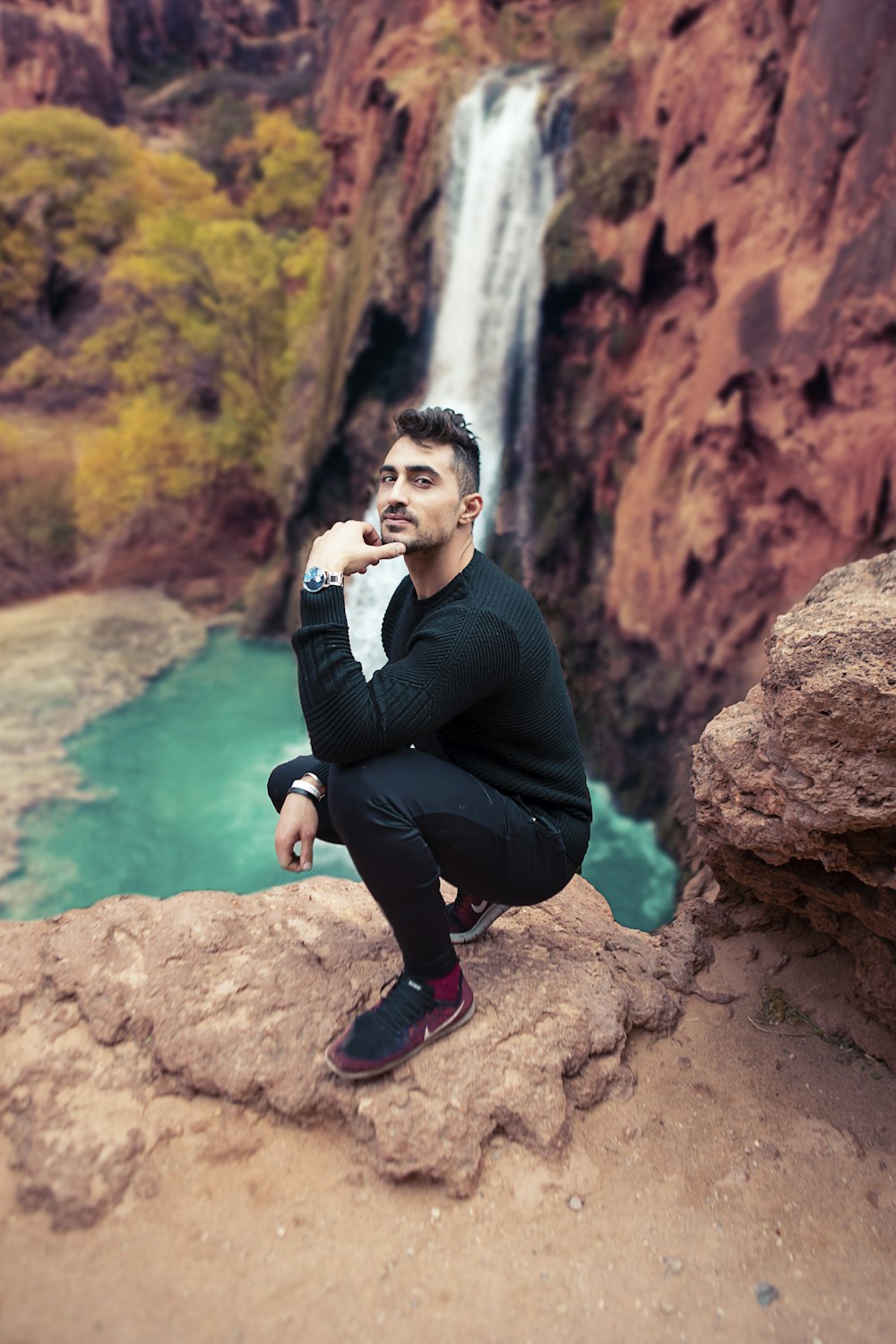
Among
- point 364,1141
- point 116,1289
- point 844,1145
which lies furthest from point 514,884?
point 116,1289

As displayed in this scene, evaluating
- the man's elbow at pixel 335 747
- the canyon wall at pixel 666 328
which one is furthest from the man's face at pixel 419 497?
the canyon wall at pixel 666 328

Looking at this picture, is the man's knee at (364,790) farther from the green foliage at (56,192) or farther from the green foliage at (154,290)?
the green foliage at (56,192)

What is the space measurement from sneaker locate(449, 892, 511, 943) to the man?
A: 12.2 inches

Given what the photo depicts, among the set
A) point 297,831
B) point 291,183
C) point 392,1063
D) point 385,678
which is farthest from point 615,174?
point 291,183

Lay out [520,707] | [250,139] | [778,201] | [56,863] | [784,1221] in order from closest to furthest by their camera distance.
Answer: [784,1221], [520,707], [778,201], [56,863], [250,139]

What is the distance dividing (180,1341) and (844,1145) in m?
1.52

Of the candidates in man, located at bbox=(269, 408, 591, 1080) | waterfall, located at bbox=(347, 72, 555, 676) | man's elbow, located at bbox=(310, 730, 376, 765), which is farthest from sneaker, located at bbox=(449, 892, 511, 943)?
waterfall, located at bbox=(347, 72, 555, 676)

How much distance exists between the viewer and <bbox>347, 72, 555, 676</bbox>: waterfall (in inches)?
364

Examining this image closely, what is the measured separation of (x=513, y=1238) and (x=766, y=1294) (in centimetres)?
52

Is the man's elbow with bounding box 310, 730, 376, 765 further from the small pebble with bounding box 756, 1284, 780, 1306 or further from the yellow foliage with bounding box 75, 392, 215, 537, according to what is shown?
the yellow foliage with bounding box 75, 392, 215, 537

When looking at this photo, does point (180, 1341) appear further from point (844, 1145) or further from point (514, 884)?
point (844, 1145)

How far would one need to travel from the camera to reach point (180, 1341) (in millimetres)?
1529

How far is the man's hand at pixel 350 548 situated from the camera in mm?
1864

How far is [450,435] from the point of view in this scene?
1.97 metres
